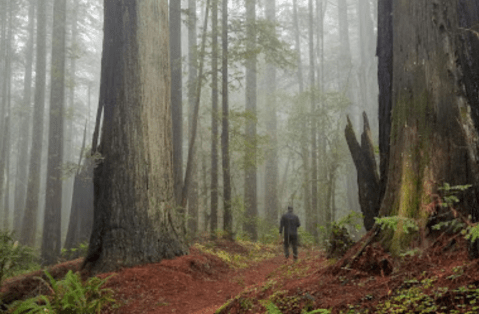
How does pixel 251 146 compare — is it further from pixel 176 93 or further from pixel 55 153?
pixel 55 153

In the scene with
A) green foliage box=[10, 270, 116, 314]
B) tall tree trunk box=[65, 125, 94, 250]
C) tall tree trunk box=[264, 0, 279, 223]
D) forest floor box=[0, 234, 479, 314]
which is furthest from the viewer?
tall tree trunk box=[264, 0, 279, 223]

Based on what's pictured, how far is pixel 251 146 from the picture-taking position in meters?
15.2

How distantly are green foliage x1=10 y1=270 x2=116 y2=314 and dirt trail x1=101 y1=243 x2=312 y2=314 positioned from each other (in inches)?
12.8

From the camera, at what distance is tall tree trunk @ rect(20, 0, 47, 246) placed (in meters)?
18.2

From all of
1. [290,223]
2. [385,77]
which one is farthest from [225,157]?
[385,77]

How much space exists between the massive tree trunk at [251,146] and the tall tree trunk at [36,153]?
9987 millimetres

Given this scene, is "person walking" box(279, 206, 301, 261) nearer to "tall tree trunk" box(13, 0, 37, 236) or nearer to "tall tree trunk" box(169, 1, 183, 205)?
"tall tree trunk" box(169, 1, 183, 205)

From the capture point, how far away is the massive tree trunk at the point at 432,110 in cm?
394

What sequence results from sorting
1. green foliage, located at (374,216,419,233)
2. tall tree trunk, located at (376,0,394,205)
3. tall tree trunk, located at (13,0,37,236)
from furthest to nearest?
tall tree trunk, located at (13,0,37,236)
tall tree trunk, located at (376,0,394,205)
green foliage, located at (374,216,419,233)

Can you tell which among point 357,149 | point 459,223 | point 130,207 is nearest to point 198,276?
point 130,207

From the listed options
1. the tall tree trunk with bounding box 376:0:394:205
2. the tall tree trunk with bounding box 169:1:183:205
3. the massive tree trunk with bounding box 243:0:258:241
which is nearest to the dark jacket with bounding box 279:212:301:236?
the tall tree trunk with bounding box 169:1:183:205

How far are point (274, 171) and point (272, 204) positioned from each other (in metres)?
2.23

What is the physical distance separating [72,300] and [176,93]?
30.4 feet

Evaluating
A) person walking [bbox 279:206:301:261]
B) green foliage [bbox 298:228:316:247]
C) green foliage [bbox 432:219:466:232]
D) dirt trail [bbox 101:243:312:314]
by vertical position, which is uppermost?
green foliage [bbox 432:219:466:232]
